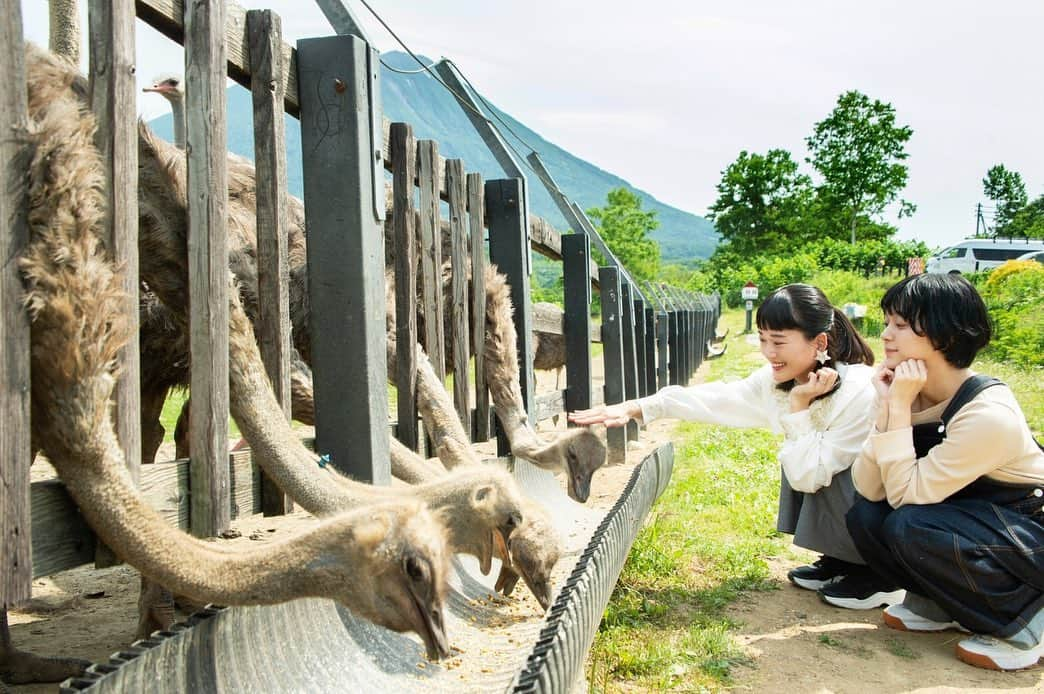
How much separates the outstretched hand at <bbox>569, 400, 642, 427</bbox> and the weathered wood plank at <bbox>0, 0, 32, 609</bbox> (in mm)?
2884

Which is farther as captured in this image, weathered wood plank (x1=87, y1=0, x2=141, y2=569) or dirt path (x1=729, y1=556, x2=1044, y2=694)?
dirt path (x1=729, y1=556, x2=1044, y2=694)

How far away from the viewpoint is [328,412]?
12.8 feet

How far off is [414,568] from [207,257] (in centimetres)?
135

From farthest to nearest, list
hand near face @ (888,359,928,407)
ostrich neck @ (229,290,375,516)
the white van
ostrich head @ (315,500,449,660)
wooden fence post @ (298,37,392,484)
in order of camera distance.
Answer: the white van, hand near face @ (888,359,928,407), wooden fence post @ (298,37,392,484), ostrich neck @ (229,290,375,516), ostrich head @ (315,500,449,660)

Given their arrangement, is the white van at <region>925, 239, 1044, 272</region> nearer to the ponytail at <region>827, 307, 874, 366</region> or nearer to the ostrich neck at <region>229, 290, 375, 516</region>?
the ponytail at <region>827, 307, 874, 366</region>

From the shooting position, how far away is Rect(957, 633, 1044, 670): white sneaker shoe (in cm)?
394

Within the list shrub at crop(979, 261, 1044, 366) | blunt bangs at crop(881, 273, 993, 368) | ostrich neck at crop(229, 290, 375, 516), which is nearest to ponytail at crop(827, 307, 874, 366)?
blunt bangs at crop(881, 273, 993, 368)

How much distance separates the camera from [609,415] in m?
5.09

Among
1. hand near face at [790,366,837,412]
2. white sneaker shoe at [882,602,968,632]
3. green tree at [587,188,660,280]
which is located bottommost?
white sneaker shoe at [882,602,968,632]

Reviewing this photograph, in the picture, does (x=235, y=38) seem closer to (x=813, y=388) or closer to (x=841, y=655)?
(x=813, y=388)

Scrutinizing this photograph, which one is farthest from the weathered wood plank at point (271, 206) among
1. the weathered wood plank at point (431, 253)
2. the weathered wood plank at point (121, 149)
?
the weathered wood plank at point (431, 253)

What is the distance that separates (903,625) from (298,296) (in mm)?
3746

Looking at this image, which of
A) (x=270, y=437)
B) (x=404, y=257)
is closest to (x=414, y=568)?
(x=270, y=437)

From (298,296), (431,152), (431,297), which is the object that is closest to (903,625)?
(431,297)
